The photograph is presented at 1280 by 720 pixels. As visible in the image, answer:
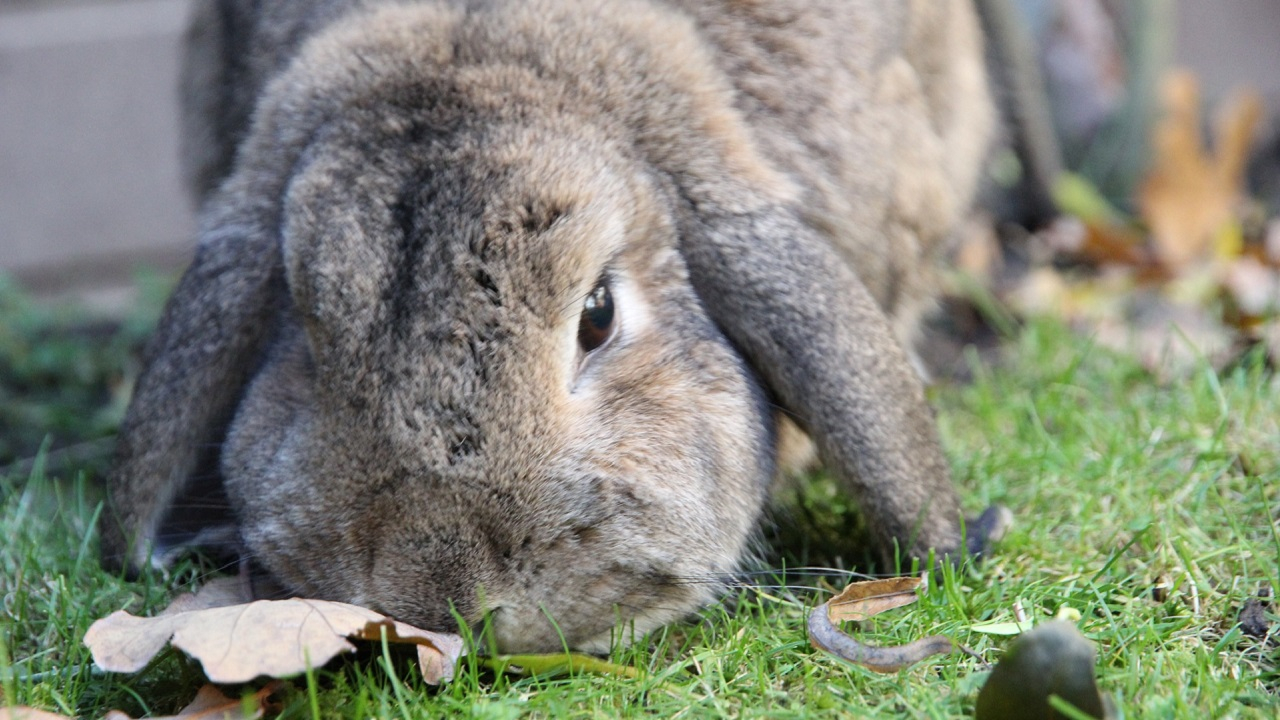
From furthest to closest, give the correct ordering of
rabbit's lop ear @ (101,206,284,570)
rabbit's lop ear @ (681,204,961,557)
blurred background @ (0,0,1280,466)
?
blurred background @ (0,0,1280,466)
rabbit's lop ear @ (101,206,284,570)
rabbit's lop ear @ (681,204,961,557)

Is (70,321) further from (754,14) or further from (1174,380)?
(1174,380)

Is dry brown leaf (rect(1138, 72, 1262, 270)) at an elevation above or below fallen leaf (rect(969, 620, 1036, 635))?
above

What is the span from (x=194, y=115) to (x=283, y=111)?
1660mm

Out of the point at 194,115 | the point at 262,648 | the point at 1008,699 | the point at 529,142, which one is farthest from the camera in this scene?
the point at 194,115

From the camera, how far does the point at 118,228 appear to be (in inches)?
228

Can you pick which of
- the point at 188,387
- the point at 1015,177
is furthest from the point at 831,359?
the point at 1015,177

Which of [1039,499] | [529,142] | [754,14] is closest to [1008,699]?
[1039,499]

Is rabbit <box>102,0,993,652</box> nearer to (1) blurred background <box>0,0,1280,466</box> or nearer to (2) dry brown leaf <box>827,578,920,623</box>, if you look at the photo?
(2) dry brown leaf <box>827,578,920,623</box>

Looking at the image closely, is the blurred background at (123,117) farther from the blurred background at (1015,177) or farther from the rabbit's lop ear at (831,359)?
the rabbit's lop ear at (831,359)

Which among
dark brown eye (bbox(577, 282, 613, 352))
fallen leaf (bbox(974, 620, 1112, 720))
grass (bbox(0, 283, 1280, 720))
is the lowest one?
grass (bbox(0, 283, 1280, 720))

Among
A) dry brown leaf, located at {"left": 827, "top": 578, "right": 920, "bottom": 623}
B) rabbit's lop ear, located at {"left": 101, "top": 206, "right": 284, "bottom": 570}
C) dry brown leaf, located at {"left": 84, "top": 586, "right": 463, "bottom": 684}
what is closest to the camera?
dry brown leaf, located at {"left": 84, "top": 586, "right": 463, "bottom": 684}

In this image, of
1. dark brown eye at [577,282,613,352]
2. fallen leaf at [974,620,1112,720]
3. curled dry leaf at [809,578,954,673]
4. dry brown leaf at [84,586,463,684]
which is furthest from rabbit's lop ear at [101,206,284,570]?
fallen leaf at [974,620,1112,720]

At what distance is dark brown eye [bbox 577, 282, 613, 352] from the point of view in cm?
254

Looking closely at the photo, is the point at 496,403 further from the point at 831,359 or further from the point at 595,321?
the point at 831,359
